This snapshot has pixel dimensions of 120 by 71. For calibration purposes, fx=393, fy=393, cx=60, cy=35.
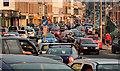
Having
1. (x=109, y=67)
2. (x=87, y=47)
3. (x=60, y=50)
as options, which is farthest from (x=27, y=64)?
(x=87, y=47)

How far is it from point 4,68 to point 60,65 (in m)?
0.95

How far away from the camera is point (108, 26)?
118ft

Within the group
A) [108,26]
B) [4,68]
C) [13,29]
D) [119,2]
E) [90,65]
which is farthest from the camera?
[119,2]

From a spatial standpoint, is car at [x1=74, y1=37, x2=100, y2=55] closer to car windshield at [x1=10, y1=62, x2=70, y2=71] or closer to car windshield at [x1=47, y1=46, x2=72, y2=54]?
car windshield at [x1=47, y1=46, x2=72, y2=54]

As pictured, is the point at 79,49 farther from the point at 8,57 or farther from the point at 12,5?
the point at 12,5

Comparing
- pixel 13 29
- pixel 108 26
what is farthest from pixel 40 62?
pixel 13 29

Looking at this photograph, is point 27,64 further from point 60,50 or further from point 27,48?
point 60,50

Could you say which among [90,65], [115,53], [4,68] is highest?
[4,68]

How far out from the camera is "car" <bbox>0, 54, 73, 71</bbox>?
5.15m

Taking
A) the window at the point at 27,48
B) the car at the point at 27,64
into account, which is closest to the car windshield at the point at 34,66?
the car at the point at 27,64

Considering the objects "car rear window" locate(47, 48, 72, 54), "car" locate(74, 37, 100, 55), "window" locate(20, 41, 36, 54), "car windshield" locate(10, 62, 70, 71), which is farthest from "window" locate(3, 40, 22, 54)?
"car" locate(74, 37, 100, 55)

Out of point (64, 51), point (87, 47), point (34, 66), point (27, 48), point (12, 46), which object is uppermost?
point (34, 66)

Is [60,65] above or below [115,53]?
above

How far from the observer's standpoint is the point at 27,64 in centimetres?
535
